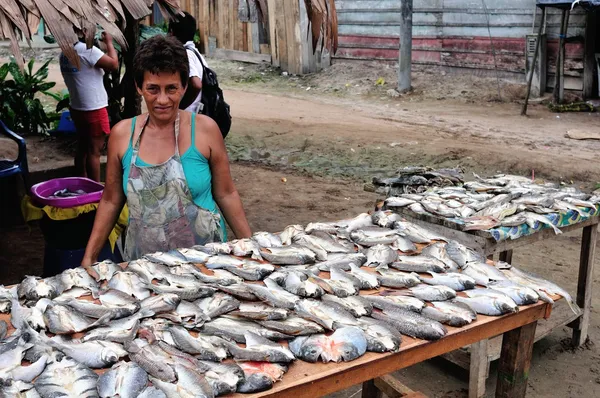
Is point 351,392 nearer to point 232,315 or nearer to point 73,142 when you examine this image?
point 232,315

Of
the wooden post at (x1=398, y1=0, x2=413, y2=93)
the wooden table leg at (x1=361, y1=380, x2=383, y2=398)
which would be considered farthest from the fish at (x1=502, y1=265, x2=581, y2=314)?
the wooden post at (x1=398, y1=0, x2=413, y2=93)

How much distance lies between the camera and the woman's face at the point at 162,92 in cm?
306

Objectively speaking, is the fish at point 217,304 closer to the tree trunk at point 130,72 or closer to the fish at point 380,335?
the fish at point 380,335

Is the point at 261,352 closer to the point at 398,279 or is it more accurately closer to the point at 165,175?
the point at 398,279

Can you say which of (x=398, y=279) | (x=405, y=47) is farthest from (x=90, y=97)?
(x=405, y=47)

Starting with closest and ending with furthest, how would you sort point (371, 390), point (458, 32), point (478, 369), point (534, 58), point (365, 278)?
point (365, 278) → point (371, 390) → point (478, 369) → point (534, 58) → point (458, 32)

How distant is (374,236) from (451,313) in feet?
2.75

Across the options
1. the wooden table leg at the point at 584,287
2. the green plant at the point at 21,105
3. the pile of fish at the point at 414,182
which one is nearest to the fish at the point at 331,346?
the pile of fish at the point at 414,182

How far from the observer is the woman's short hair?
→ 3.03 meters

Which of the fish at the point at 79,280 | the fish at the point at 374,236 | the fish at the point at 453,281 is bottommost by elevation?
the fish at the point at 453,281

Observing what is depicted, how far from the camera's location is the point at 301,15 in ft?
55.6

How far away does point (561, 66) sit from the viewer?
42.2 ft

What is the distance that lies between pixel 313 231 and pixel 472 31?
1313 cm

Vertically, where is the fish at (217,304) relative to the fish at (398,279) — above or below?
above
